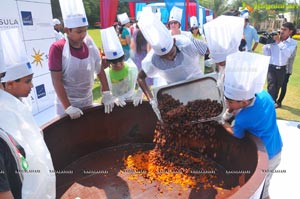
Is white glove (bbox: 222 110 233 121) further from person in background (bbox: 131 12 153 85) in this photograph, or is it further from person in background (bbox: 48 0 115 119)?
person in background (bbox: 131 12 153 85)

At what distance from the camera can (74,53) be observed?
2426 mm

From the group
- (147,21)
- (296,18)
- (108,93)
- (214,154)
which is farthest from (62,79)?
(296,18)

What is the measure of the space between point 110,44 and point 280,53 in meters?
3.37

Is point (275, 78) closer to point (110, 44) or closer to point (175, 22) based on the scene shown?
point (175, 22)

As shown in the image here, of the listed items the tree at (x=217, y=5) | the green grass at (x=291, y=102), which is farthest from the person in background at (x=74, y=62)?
the tree at (x=217, y=5)

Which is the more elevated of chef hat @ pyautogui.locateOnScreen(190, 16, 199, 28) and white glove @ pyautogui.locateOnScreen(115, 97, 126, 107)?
chef hat @ pyautogui.locateOnScreen(190, 16, 199, 28)

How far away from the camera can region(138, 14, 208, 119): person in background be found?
92.7 inches

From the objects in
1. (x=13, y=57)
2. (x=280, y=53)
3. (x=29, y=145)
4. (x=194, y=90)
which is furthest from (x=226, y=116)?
(x=280, y=53)

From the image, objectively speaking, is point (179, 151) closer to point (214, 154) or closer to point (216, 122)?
point (214, 154)

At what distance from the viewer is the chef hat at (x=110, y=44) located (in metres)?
2.87

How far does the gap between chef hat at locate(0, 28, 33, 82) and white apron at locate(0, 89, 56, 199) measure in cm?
41

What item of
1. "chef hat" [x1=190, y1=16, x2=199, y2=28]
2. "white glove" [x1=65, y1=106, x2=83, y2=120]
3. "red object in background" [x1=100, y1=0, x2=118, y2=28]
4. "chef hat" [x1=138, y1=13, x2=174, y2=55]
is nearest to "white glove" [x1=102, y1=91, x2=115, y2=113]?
"white glove" [x1=65, y1=106, x2=83, y2=120]

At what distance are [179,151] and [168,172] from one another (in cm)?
29

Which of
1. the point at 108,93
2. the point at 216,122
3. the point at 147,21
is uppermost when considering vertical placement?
the point at 147,21
